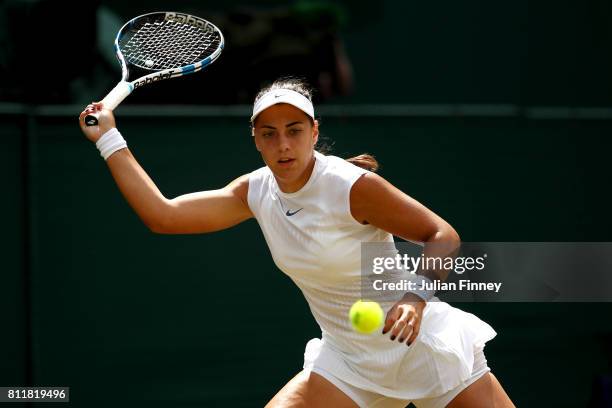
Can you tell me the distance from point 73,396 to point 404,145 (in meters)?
1.79

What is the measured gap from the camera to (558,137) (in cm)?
522

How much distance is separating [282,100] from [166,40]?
2.56 ft

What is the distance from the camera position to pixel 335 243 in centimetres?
325

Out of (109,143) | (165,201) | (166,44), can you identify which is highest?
(166,44)

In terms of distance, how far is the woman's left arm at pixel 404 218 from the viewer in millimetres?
3051

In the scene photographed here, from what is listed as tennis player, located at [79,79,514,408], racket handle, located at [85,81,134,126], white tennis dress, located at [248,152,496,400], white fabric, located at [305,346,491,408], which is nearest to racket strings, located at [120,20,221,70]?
racket handle, located at [85,81,134,126]

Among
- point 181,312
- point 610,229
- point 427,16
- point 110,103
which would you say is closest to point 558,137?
point 610,229

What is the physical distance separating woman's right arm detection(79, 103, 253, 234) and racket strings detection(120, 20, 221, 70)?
51 centimetres

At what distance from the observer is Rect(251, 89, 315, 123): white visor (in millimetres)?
3221

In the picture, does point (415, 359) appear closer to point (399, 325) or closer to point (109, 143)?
point (399, 325)

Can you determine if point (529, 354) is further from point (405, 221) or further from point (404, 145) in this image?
point (405, 221)

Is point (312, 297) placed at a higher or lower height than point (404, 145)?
lower

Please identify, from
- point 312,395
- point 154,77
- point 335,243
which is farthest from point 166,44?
point 312,395

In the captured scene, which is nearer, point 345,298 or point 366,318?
point 366,318
